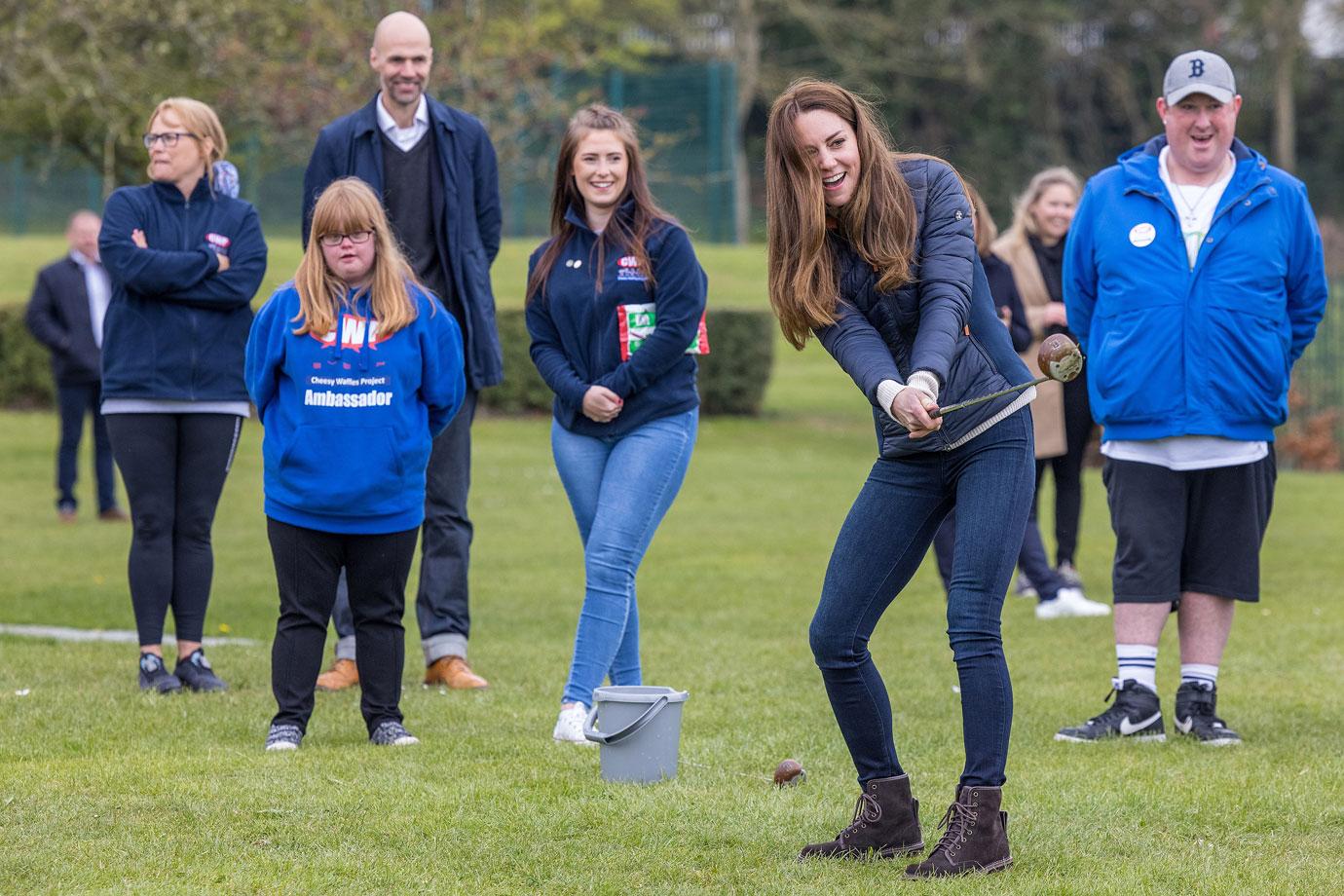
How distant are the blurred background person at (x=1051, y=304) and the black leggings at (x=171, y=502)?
14.6ft

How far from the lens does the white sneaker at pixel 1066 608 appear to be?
929cm

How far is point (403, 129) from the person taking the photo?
7266mm

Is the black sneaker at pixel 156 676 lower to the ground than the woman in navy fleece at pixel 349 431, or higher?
lower

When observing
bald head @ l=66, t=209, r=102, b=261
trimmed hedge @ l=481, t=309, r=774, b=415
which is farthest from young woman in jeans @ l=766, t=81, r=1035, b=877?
trimmed hedge @ l=481, t=309, r=774, b=415

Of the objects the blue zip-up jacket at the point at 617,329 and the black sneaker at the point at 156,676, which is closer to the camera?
the blue zip-up jacket at the point at 617,329

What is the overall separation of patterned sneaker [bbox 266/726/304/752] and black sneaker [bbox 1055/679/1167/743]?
269cm

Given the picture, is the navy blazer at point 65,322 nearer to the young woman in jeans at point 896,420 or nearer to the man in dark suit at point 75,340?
the man in dark suit at point 75,340

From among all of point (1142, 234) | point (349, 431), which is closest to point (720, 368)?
point (1142, 234)

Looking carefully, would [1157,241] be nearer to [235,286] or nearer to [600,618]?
[600,618]

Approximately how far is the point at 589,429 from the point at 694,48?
115 feet

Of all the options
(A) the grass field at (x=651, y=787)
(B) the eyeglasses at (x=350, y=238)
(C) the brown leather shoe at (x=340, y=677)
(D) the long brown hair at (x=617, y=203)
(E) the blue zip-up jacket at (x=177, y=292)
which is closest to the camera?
(A) the grass field at (x=651, y=787)

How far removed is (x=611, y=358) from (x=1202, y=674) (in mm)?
2444

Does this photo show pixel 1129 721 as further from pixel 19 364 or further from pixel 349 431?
pixel 19 364

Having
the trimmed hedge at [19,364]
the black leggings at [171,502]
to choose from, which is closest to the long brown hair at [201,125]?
the black leggings at [171,502]
